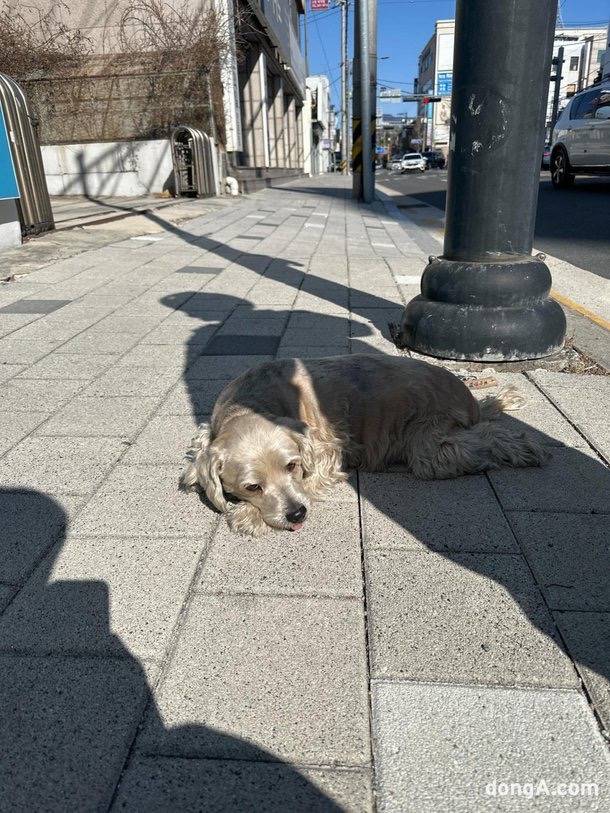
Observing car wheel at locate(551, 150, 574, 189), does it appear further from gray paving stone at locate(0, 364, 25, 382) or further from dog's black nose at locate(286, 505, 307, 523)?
dog's black nose at locate(286, 505, 307, 523)

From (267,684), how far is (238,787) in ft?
1.07

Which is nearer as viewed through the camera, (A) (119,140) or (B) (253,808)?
(B) (253,808)

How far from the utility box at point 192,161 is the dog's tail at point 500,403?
47.7ft

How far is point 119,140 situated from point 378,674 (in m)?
18.9

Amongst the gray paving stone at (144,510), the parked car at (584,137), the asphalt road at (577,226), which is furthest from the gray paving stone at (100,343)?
the parked car at (584,137)

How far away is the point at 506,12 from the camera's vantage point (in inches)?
144

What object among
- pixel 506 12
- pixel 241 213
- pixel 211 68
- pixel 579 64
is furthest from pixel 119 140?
pixel 579 64

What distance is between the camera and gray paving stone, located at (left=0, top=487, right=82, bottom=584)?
7.68 feet

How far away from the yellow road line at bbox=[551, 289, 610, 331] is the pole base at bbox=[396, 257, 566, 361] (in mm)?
1102

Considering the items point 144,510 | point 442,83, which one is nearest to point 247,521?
point 144,510

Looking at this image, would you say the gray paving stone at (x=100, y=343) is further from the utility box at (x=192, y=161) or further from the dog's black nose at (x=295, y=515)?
the utility box at (x=192, y=161)

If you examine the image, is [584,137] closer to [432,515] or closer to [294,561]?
[432,515]

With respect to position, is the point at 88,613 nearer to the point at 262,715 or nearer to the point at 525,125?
the point at 262,715

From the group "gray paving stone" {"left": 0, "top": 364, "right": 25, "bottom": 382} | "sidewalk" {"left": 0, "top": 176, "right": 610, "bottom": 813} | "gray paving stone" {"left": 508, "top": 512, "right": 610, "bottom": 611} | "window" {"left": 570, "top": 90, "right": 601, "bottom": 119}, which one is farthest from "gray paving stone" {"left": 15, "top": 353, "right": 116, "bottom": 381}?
"window" {"left": 570, "top": 90, "right": 601, "bottom": 119}
